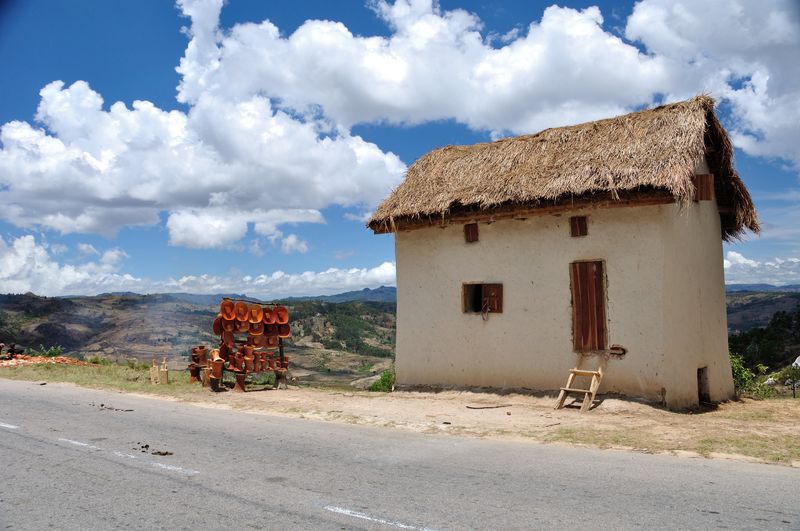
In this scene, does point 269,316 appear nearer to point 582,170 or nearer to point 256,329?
point 256,329

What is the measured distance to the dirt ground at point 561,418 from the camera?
7.84 metres

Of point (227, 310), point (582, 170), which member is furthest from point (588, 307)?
point (227, 310)

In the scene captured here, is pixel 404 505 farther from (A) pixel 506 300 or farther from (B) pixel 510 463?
(A) pixel 506 300

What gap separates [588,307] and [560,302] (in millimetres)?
578

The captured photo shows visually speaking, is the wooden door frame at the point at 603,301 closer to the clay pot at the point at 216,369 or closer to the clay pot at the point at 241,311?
the clay pot at the point at 241,311

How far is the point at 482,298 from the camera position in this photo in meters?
13.3

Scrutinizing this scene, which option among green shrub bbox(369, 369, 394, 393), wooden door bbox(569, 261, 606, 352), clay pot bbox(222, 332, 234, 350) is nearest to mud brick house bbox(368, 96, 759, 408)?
wooden door bbox(569, 261, 606, 352)

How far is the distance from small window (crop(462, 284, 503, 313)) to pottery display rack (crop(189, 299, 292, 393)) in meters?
4.99

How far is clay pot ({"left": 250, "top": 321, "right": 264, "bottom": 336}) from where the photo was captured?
611 inches

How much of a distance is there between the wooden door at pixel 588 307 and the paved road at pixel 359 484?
4201 millimetres

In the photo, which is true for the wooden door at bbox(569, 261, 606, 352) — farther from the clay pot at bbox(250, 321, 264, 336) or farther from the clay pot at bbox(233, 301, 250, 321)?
the clay pot at bbox(233, 301, 250, 321)

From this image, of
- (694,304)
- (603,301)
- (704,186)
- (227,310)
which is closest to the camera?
(603,301)

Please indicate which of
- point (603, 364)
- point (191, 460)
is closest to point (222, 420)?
point (191, 460)

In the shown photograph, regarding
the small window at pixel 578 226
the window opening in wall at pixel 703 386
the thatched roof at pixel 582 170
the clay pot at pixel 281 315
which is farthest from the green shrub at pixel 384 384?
the window opening in wall at pixel 703 386
